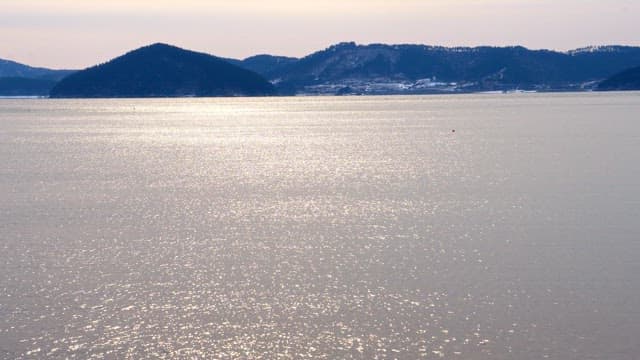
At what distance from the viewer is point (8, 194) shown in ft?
251

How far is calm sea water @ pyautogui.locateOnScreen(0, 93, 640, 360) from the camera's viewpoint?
112ft

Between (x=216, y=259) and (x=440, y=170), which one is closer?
(x=216, y=259)

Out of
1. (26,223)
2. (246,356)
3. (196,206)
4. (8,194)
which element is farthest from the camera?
(8,194)

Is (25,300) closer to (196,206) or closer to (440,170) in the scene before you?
(196,206)

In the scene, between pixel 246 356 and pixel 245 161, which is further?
pixel 245 161

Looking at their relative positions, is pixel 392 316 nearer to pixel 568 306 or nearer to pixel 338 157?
pixel 568 306

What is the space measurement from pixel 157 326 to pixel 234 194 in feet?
138

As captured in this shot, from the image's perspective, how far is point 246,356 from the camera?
3206cm

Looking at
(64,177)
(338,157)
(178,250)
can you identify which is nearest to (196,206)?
(178,250)

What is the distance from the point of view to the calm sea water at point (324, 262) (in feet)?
112

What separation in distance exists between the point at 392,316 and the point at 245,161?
77705 millimetres

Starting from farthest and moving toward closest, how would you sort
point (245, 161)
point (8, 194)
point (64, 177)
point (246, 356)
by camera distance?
1. point (245, 161)
2. point (64, 177)
3. point (8, 194)
4. point (246, 356)

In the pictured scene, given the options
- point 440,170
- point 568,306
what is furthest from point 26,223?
point 440,170

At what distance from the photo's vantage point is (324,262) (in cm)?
4744
